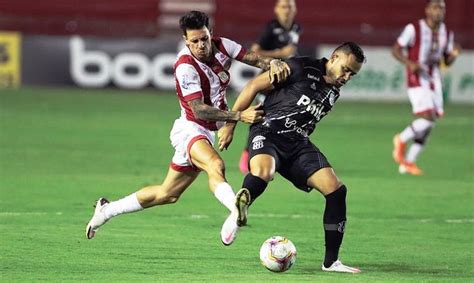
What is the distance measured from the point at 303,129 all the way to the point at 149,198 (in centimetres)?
140

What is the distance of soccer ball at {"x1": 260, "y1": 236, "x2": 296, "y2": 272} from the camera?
8.77 m

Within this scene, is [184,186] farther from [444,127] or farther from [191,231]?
[444,127]

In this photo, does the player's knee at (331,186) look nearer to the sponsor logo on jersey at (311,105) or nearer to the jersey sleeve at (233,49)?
the sponsor logo on jersey at (311,105)

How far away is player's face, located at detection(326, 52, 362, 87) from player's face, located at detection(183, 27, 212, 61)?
3.12 ft

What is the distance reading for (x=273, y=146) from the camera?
9242 millimetres

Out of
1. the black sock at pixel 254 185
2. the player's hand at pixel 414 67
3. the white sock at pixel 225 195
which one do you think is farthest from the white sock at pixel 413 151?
the black sock at pixel 254 185

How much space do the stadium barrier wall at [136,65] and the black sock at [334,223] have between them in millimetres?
17535

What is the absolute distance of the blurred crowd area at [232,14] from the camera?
→ 28656mm

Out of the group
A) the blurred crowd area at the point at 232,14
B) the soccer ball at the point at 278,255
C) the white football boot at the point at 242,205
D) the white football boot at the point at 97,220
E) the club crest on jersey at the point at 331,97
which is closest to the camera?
the white football boot at the point at 242,205

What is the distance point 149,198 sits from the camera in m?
9.77

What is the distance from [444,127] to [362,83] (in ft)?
14.2

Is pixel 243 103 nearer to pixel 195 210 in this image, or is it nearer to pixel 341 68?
pixel 341 68

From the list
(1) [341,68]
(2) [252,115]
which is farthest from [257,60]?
(2) [252,115]

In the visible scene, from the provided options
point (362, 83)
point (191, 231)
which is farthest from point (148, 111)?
point (191, 231)
